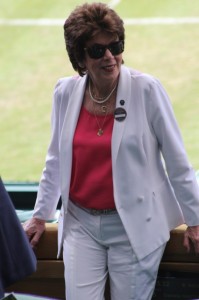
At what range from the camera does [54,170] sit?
385cm

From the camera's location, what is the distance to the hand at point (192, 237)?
3676 mm

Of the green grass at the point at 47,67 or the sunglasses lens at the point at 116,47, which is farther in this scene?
the green grass at the point at 47,67

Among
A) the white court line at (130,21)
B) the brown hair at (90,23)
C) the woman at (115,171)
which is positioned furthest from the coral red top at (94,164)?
the white court line at (130,21)

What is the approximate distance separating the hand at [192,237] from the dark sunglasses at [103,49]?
726 mm

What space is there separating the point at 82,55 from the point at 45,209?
0.66 m

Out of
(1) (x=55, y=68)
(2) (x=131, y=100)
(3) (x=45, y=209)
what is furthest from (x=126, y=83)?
(1) (x=55, y=68)

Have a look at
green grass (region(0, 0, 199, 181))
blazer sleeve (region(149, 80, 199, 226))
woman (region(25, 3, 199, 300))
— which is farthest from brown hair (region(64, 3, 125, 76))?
green grass (region(0, 0, 199, 181))

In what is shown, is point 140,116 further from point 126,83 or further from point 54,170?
point 54,170

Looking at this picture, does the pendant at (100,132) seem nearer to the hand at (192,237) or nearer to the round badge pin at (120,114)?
the round badge pin at (120,114)

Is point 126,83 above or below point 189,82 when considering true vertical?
above

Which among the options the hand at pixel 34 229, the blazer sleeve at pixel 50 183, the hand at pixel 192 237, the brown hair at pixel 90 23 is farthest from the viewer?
the hand at pixel 34 229

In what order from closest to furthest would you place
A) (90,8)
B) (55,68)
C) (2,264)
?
(2,264) → (90,8) → (55,68)

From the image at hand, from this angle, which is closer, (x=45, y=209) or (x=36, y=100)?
(x=45, y=209)

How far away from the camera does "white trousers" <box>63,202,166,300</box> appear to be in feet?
11.9
